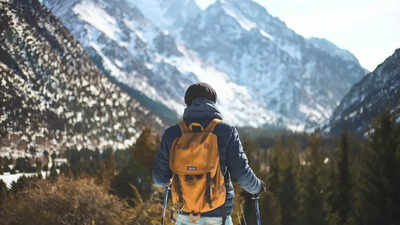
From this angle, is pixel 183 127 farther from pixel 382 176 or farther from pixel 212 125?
pixel 382 176

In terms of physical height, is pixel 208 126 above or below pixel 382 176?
above

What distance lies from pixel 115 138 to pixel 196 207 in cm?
14978

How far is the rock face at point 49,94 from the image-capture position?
99750 mm

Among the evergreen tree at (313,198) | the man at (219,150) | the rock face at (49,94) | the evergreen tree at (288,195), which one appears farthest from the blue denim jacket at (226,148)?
the rock face at (49,94)

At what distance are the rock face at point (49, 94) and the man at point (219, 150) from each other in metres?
87.8

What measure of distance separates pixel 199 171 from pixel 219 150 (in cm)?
34

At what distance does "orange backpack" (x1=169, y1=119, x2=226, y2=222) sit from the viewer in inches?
138

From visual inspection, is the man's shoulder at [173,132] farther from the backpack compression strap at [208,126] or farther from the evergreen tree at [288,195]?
the evergreen tree at [288,195]

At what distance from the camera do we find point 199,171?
11.5 ft

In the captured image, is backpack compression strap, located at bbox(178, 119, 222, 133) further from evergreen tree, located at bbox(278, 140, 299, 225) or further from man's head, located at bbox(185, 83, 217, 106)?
evergreen tree, located at bbox(278, 140, 299, 225)

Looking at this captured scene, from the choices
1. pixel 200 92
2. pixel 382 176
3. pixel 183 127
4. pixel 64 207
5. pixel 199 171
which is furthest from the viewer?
pixel 382 176

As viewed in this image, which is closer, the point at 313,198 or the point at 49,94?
the point at 313,198


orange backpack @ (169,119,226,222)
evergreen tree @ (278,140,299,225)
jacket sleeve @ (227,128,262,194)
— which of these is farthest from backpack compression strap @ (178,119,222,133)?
evergreen tree @ (278,140,299,225)

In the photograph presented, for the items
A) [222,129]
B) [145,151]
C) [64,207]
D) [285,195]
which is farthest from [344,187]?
[145,151]
